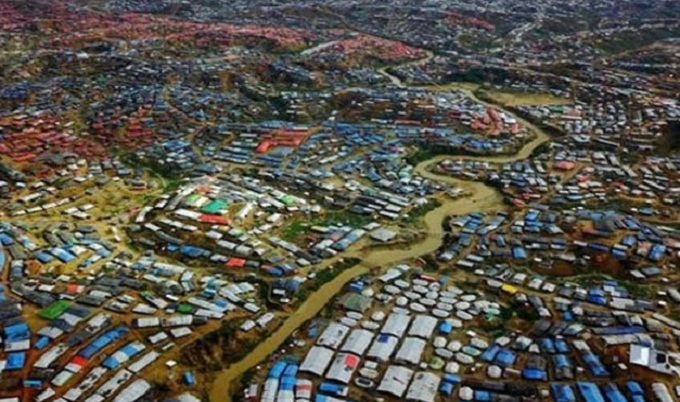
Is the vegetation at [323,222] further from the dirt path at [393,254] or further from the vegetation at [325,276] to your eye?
the vegetation at [325,276]

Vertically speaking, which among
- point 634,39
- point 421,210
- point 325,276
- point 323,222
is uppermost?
point 634,39

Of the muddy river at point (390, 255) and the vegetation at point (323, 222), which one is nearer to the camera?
the muddy river at point (390, 255)

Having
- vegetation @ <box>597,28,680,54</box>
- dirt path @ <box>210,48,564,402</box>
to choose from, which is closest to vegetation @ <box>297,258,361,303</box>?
dirt path @ <box>210,48,564,402</box>

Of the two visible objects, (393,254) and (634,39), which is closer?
(393,254)

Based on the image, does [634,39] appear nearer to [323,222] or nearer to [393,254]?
[323,222]

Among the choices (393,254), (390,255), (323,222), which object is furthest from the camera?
(323,222)

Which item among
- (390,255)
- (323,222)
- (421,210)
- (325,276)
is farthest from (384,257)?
(421,210)

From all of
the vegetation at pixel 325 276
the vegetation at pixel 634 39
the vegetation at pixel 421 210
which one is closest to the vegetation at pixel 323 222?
the vegetation at pixel 421 210

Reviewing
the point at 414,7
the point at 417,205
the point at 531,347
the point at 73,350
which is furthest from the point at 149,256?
the point at 414,7

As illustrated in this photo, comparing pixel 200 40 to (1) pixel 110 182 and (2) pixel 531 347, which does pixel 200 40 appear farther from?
(2) pixel 531 347

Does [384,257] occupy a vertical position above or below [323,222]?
above

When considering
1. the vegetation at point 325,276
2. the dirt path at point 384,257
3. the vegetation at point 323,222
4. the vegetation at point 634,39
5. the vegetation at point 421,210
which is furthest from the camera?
the vegetation at point 634,39
